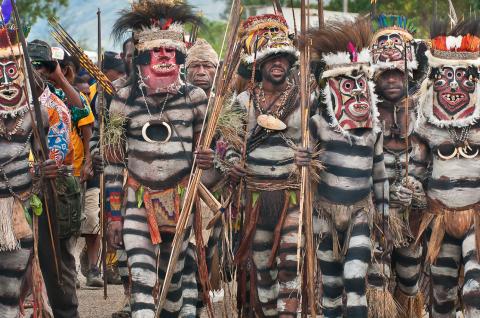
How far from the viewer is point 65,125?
1055 centimetres

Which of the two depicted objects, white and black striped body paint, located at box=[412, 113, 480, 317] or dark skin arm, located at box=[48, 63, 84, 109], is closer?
white and black striped body paint, located at box=[412, 113, 480, 317]

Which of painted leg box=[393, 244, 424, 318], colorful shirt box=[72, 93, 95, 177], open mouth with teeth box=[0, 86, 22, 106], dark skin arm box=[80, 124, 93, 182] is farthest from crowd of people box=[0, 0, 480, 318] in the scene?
colorful shirt box=[72, 93, 95, 177]

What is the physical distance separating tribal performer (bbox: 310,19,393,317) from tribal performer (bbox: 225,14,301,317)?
29 cm

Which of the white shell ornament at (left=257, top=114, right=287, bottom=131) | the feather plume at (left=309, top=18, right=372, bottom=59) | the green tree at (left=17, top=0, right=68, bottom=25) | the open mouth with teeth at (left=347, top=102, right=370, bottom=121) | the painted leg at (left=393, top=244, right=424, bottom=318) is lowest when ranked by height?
the green tree at (left=17, top=0, right=68, bottom=25)

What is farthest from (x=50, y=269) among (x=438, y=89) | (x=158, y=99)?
(x=438, y=89)

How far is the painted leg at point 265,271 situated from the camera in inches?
396

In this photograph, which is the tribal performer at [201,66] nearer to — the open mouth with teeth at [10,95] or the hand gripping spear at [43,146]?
the hand gripping spear at [43,146]

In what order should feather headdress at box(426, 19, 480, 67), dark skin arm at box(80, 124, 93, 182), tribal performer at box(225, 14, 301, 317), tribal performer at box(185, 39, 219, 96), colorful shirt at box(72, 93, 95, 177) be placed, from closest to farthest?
feather headdress at box(426, 19, 480, 67)
tribal performer at box(225, 14, 301, 317)
dark skin arm at box(80, 124, 93, 182)
colorful shirt at box(72, 93, 95, 177)
tribal performer at box(185, 39, 219, 96)

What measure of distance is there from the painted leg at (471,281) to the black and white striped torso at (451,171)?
280mm

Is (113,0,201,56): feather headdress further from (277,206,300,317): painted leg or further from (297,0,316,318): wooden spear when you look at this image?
(277,206,300,317): painted leg

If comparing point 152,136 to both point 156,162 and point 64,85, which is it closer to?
point 156,162

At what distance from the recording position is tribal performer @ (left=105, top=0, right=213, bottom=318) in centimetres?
955

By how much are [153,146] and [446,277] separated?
7.79ft

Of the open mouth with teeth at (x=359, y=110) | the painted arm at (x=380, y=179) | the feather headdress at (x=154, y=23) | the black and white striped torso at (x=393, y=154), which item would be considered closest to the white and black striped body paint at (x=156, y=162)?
the feather headdress at (x=154, y=23)
